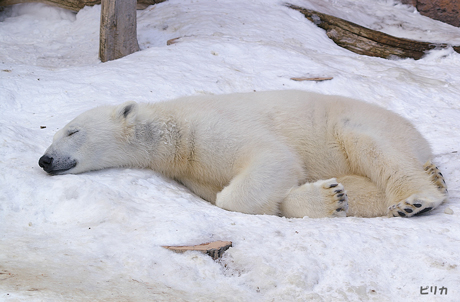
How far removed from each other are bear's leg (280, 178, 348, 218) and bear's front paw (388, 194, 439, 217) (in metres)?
0.43

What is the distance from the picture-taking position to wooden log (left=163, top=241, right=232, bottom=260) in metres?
2.62

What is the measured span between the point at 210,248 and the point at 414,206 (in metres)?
1.79

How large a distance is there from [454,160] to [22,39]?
9.13 m

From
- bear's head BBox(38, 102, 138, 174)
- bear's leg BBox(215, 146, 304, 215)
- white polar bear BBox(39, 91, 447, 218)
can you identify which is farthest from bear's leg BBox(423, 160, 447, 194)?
bear's head BBox(38, 102, 138, 174)

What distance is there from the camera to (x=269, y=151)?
381 centimetres

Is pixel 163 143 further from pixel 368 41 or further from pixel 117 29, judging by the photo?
pixel 368 41

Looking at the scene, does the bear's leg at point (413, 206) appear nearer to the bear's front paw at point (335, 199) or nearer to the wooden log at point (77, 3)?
the bear's front paw at point (335, 199)

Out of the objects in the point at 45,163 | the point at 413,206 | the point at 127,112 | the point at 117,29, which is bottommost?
the point at 45,163

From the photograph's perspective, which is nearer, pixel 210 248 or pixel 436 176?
pixel 210 248

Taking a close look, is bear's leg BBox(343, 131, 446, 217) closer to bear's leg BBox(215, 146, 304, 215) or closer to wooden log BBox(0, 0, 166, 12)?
bear's leg BBox(215, 146, 304, 215)

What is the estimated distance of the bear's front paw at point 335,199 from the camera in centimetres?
353

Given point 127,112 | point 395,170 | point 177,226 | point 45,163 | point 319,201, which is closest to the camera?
point 177,226

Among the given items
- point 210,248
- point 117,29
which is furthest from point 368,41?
point 210,248

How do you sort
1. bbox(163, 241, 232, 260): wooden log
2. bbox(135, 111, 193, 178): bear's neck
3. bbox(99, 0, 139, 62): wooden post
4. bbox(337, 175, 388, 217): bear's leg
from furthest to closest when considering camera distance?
bbox(99, 0, 139, 62): wooden post, bbox(135, 111, 193, 178): bear's neck, bbox(337, 175, 388, 217): bear's leg, bbox(163, 241, 232, 260): wooden log
